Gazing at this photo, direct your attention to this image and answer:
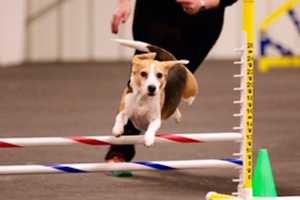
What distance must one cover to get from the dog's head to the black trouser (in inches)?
23.3

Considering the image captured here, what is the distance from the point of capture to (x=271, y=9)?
13734 mm

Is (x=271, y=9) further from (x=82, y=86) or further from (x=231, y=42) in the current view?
(x=82, y=86)

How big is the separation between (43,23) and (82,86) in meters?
4.26

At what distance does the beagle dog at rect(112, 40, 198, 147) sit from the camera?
3.17m

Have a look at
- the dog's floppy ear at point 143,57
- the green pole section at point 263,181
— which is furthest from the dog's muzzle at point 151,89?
the green pole section at point 263,181

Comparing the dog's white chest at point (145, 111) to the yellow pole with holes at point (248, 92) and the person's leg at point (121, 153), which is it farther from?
the person's leg at point (121, 153)

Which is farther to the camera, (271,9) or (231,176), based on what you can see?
(271,9)

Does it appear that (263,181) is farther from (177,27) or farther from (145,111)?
(177,27)

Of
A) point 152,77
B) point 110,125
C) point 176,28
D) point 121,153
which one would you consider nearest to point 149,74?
point 152,77

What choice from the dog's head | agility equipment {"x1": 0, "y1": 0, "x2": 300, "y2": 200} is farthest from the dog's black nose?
agility equipment {"x1": 0, "y1": 0, "x2": 300, "y2": 200}

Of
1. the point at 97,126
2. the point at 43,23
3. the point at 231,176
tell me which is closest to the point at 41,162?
the point at 231,176

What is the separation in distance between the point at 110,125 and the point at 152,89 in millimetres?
2925

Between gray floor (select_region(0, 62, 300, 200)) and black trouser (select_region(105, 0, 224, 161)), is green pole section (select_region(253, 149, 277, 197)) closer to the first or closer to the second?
gray floor (select_region(0, 62, 300, 200))

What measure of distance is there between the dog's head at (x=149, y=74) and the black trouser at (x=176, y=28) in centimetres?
59
